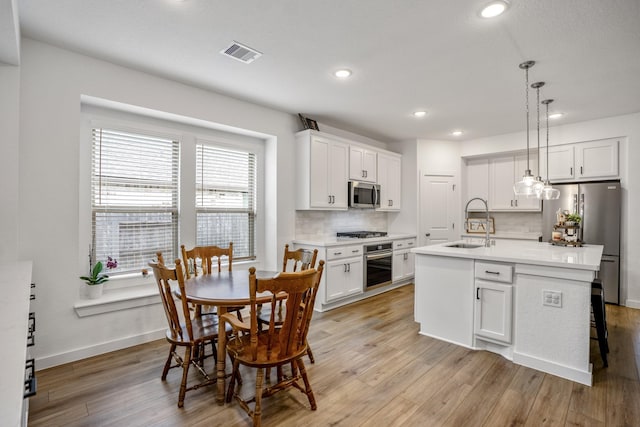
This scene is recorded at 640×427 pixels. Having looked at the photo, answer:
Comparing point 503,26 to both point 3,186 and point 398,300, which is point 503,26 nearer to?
point 398,300

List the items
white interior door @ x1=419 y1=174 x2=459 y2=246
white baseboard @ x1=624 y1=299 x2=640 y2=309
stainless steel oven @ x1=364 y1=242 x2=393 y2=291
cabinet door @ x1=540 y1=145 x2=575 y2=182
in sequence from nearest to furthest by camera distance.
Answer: white baseboard @ x1=624 y1=299 x2=640 y2=309 < stainless steel oven @ x1=364 y1=242 x2=393 y2=291 < cabinet door @ x1=540 y1=145 x2=575 y2=182 < white interior door @ x1=419 y1=174 x2=459 y2=246

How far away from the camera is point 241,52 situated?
276 cm

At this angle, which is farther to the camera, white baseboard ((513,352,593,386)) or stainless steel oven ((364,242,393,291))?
stainless steel oven ((364,242,393,291))

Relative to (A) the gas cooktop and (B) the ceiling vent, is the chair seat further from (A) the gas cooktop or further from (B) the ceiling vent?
(A) the gas cooktop

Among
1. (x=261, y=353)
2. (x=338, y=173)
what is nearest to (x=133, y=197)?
(x=261, y=353)

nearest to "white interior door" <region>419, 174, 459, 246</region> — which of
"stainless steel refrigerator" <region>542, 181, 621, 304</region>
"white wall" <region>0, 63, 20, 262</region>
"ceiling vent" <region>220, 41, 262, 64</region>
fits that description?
"stainless steel refrigerator" <region>542, 181, 621, 304</region>

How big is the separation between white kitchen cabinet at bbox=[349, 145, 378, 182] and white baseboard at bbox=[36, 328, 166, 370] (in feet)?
10.6

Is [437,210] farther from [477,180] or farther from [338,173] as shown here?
[338,173]

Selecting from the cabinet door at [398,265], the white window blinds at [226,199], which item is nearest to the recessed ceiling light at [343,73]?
the white window blinds at [226,199]

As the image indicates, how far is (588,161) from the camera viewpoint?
475cm

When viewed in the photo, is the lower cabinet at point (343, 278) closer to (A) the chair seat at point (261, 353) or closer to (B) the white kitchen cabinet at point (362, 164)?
(B) the white kitchen cabinet at point (362, 164)

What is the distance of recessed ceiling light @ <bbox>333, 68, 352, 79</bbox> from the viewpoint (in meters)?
3.12

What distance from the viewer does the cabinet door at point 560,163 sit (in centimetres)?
489

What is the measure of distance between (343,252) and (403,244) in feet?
5.14
